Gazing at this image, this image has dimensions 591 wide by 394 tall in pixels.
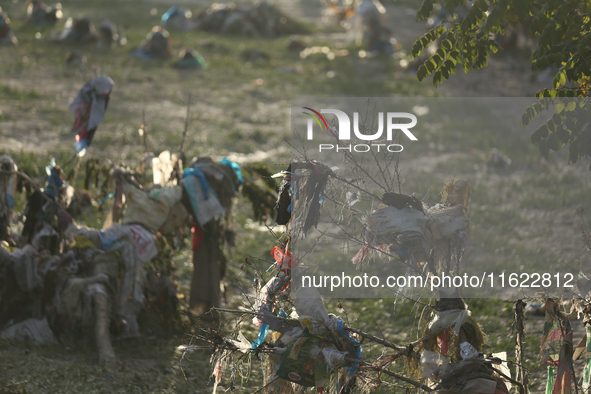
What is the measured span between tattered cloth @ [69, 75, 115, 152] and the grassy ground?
0.17m

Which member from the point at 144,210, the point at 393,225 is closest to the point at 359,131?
the point at 393,225

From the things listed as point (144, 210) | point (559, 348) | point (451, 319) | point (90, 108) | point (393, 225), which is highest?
point (90, 108)

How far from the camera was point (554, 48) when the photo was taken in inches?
168

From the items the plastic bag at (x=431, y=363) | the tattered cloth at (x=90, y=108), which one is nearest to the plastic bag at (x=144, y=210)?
the tattered cloth at (x=90, y=108)

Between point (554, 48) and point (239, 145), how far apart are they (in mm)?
10206

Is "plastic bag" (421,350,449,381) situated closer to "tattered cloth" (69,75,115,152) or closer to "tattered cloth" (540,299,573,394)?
"tattered cloth" (540,299,573,394)

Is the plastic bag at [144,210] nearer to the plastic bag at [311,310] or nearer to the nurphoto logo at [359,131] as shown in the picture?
the nurphoto logo at [359,131]

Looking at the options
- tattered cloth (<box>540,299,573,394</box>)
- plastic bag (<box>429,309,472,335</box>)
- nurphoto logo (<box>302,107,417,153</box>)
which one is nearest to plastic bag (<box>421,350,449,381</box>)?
plastic bag (<box>429,309,472,335</box>)

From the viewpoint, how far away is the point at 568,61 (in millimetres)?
4203

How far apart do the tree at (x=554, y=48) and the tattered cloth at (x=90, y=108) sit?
3233 millimetres

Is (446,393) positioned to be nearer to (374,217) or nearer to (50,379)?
(374,217)

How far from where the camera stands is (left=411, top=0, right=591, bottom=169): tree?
4129 mm

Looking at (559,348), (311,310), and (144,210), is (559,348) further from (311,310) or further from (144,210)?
(144,210)

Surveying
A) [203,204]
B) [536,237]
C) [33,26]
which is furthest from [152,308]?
[33,26]
